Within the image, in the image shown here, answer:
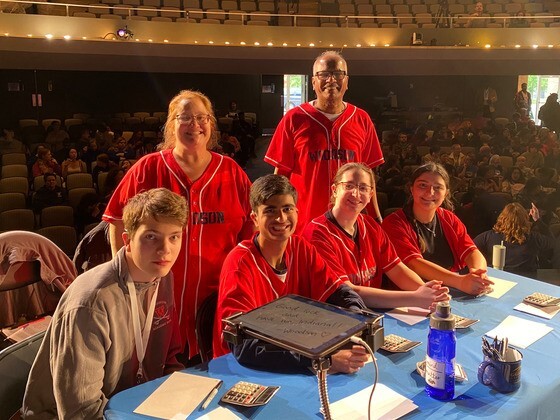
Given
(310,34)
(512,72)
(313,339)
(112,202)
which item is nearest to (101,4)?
(310,34)

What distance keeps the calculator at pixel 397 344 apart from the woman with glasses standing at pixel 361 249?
0.31m

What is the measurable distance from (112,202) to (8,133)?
26.0ft

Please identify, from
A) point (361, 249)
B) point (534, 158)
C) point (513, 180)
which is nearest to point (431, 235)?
point (361, 249)

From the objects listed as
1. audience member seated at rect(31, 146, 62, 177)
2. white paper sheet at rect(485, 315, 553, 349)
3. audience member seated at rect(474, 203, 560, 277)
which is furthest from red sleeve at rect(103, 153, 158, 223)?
audience member seated at rect(31, 146, 62, 177)

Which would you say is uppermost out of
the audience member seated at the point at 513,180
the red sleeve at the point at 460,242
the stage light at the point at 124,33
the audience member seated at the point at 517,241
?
the stage light at the point at 124,33

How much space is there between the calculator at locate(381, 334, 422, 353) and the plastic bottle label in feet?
0.98

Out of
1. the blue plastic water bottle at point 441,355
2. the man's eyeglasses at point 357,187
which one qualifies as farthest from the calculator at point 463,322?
the man's eyeglasses at point 357,187

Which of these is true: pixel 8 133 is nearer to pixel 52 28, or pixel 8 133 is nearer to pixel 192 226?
pixel 52 28

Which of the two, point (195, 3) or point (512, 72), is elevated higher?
point (195, 3)

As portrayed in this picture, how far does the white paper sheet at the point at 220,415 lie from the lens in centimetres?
166

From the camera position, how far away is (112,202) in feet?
8.87

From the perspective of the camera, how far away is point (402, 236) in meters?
3.01

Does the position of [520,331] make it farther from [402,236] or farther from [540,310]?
[402,236]

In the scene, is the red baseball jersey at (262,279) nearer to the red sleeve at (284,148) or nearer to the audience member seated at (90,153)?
the red sleeve at (284,148)
